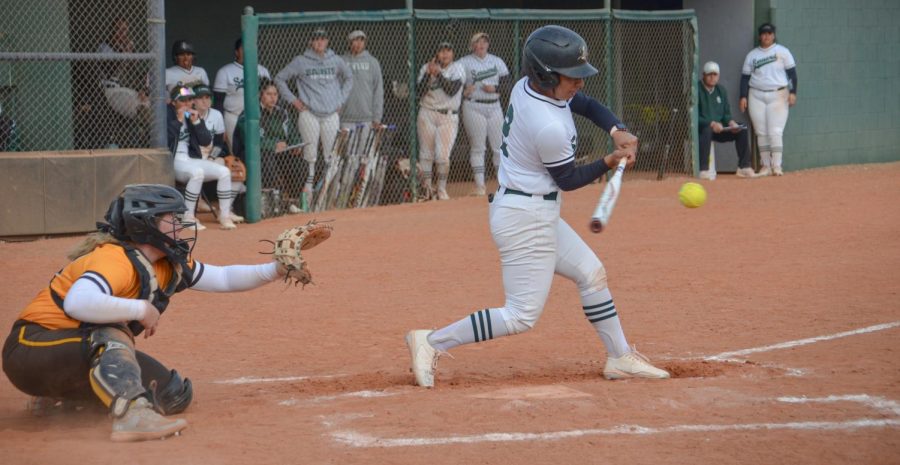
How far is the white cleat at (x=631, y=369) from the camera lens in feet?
19.8

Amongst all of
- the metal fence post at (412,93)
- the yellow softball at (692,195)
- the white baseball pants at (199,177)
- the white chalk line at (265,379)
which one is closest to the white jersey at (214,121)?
the white baseball pants at (199,177)

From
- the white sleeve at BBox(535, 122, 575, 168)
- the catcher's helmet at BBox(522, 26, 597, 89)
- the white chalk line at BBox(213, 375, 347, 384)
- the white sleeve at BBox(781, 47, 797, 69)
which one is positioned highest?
the white sleeve at BBox(781, 47, 797, 69)

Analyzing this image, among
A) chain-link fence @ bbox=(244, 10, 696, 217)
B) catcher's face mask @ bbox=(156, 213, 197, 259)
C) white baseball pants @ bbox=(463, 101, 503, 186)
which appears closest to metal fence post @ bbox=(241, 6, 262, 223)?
chain-link fence @ bbox=(244, 10, 696, 217)

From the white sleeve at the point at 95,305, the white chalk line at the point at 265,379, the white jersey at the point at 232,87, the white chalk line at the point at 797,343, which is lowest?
the white chalk line at the point at 265,379

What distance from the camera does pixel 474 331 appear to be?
19.3 ft

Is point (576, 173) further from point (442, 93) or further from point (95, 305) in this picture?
point (442, 93)

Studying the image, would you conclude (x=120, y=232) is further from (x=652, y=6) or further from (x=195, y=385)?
(x=652, y=6)

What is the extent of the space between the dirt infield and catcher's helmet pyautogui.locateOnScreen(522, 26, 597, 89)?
1531 mm

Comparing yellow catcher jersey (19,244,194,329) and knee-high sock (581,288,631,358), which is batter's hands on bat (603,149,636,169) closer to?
knee-high sock (581,288,631,358)

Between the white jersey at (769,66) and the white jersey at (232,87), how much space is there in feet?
22.9

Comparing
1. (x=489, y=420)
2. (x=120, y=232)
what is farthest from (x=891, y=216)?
(x=120, y=232)

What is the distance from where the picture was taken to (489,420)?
5.24 m

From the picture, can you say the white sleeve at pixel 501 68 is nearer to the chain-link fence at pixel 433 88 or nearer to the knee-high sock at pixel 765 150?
the chain-link fence at pixel 433 88

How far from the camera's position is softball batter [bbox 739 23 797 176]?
16281mm
